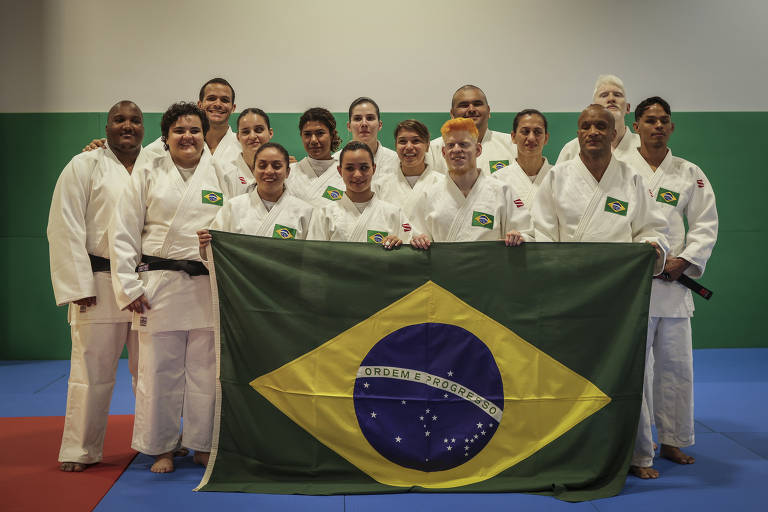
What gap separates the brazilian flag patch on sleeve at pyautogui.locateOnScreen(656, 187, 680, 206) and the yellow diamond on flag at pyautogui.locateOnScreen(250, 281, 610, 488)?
4.52ft

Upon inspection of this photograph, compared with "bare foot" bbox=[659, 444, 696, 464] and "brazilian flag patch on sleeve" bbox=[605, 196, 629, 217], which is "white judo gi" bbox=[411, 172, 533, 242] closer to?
"brazilian flag patch on sleeve" bbox=[605, 196, 629, 217]

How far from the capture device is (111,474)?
3436mm

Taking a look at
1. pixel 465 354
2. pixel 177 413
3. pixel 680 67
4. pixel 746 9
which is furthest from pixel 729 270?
pixel 177 413

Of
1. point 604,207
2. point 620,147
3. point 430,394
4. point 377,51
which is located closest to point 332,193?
point 430,394

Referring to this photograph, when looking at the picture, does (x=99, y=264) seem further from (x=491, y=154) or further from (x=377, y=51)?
(x=377, y=51)

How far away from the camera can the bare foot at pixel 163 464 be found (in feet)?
11.4

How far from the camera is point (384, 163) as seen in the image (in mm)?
4539

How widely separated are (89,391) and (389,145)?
13.3ft

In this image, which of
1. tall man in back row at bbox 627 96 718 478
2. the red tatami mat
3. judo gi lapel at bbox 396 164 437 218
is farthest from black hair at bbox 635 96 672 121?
the red tatami mat

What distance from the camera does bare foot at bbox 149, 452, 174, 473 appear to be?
11.4 ft

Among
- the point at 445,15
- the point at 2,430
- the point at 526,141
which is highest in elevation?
the point at 445,15

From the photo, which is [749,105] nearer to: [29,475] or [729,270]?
[729,270]

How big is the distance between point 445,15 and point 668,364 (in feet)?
14.1

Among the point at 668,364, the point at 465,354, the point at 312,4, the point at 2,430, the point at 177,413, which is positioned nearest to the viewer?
the point at 465,354
